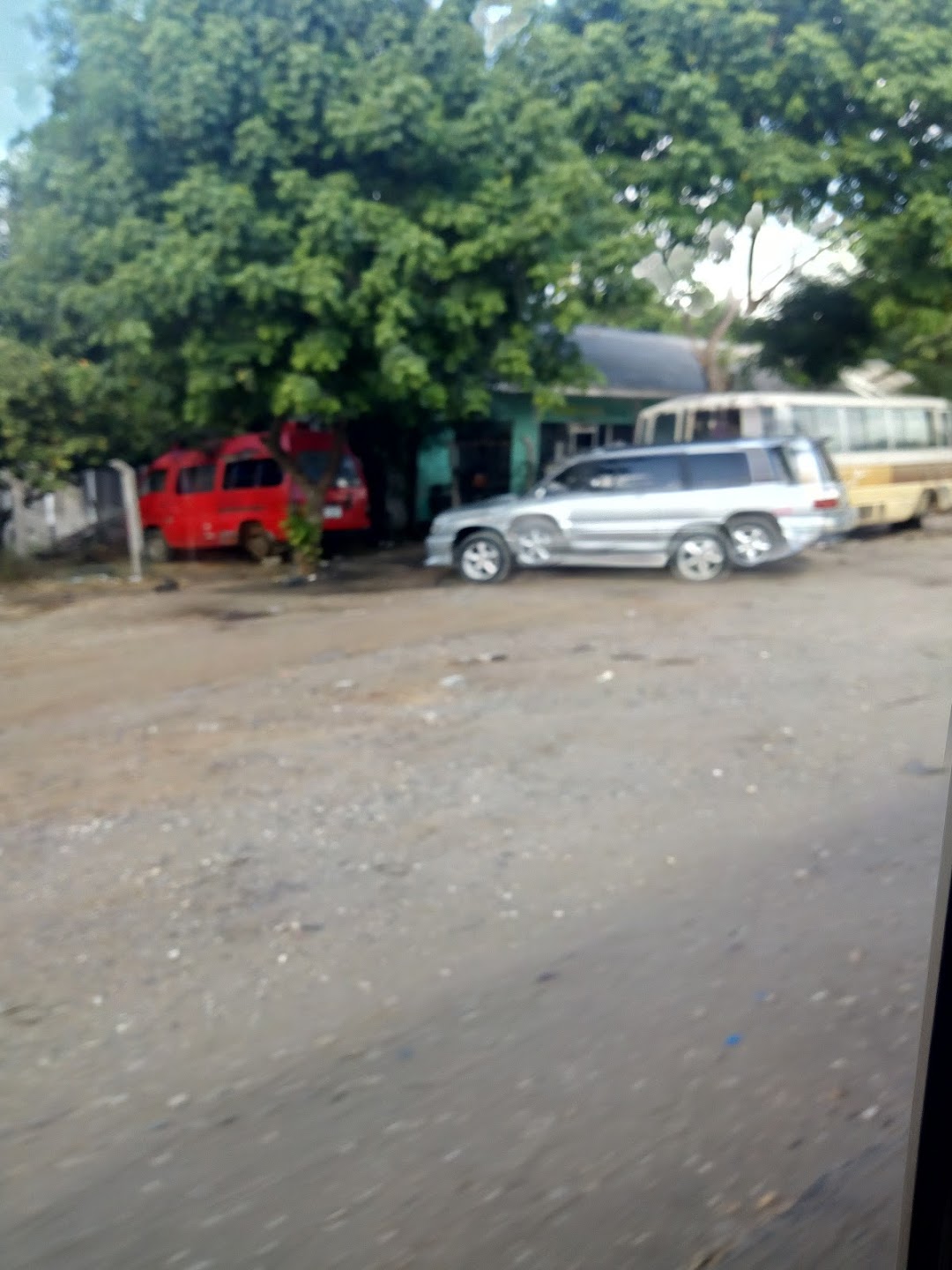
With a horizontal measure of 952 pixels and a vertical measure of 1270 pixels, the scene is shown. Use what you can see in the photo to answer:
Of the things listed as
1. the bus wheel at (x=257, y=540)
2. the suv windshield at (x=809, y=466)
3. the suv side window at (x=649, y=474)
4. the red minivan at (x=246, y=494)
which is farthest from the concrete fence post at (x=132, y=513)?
the suv windshield at (x=809, y=466)

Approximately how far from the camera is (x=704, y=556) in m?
13.9

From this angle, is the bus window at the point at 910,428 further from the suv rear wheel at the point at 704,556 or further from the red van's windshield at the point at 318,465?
the red van's windshield at the point at 318,465

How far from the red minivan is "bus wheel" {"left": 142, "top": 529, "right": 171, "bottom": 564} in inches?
2.8

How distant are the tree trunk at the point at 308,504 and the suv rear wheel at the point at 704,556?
5.11 m

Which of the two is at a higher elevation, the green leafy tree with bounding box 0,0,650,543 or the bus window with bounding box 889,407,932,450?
the green leafy tree with bounding box 0,0,650,543

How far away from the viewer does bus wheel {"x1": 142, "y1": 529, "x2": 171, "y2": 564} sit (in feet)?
66.0

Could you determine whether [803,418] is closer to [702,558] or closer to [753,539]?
[753,539]

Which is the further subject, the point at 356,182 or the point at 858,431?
the point at 858,431

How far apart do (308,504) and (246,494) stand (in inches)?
98.0

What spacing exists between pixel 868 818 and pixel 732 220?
14426 mm

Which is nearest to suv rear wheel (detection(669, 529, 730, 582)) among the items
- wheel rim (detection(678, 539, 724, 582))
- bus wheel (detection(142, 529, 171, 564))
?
wheel rim (detection(678, 539, 724, 582))

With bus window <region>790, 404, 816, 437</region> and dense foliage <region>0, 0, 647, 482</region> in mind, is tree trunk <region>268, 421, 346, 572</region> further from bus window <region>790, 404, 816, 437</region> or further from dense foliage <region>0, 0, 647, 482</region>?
bus window <region>790, 404, 816, 437</region>

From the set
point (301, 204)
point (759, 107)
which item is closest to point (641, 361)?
point (759, 107)

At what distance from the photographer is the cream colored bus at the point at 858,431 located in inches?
699
